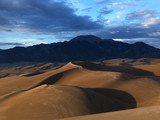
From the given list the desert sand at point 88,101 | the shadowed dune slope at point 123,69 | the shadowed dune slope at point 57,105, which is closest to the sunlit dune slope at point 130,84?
the desert sand at point 88,101

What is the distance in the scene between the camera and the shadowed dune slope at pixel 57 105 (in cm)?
1144

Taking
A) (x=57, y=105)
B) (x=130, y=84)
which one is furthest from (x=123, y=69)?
(x=57, y=105)

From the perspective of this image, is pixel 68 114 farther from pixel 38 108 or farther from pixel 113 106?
pixel 113 106

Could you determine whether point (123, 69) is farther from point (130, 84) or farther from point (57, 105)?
point (57, 105)

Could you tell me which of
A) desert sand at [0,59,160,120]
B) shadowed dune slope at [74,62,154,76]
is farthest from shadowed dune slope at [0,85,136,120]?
shadowed dune slope at [74,62,154,76]

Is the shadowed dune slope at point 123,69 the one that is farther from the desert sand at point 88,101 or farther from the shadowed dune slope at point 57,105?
the shadowed dune slope at point 57,105

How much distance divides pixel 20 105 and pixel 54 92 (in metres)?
3.05

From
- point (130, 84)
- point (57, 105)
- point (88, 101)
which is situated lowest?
point (130, 84)

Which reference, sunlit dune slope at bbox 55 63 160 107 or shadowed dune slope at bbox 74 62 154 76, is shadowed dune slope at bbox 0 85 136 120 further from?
shadowed dune slope at bbox 74 62 154 76

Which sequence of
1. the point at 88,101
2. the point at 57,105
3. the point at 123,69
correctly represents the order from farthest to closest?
the point at 123,69, the point at 88,101, the point at 57,105

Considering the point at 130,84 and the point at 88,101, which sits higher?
the point at 88,101

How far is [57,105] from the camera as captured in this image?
1248 centimetres

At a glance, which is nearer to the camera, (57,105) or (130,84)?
(57,105)

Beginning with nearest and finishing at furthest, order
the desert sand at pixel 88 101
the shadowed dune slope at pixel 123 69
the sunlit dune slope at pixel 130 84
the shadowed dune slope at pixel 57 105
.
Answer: the desert sand at pixel 88 101 → the shadowed dune slope at pixel 57 105 → the sunlit dune slope at pixel 130 84 → the shadowed dune slope at pixel 123 69
